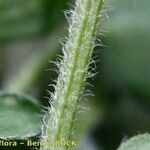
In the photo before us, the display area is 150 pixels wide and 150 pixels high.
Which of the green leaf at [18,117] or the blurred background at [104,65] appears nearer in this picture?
the green leaf at [18,117]

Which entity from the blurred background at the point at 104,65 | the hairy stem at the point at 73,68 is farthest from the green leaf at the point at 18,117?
the blurred background at the point at 104,65

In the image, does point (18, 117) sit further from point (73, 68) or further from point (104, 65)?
point (104, 65)

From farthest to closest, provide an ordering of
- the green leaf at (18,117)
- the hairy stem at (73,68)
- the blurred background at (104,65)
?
the blurred background at (104,65), the green leaf at (18,117), the hairy stem at (73,68)

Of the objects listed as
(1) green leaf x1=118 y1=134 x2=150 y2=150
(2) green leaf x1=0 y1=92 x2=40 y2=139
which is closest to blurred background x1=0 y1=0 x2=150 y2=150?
(2) green leaf x1=0 y1=92 x2=40 y2=139

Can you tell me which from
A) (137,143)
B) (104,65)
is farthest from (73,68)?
(104,65)

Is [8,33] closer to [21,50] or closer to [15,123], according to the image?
[21,50]

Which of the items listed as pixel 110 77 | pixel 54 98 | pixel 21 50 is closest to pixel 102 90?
pixel 110 77

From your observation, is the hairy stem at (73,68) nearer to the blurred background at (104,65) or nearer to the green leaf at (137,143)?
the green leaf at (137,143)

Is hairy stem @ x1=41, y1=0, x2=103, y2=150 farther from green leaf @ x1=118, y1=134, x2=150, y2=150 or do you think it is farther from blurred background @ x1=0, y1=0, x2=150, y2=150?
blurred background @ x1=0, y1=0, x2=150, y2=150
